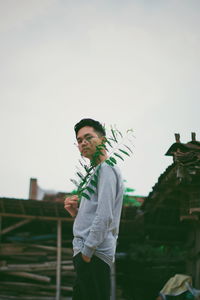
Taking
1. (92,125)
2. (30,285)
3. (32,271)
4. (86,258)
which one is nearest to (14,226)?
(32,271)

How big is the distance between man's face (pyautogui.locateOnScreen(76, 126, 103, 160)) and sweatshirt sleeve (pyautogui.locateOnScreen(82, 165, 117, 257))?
0.24 meters

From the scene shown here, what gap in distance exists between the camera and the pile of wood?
1091 cm

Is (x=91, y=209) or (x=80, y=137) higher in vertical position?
(x=80, y=137)

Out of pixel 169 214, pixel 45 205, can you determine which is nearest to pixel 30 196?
pixel 45 205

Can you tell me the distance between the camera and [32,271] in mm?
11172

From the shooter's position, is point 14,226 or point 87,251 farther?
point 14,226

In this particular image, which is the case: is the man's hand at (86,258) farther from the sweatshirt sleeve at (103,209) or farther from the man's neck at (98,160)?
the man's neck at (98,160)

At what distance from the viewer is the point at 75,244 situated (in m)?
2.54

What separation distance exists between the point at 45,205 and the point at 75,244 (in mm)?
7972

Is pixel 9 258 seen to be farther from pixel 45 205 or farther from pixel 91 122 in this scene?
pixel 91 122

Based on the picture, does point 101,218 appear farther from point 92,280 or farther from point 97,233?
point 92,280

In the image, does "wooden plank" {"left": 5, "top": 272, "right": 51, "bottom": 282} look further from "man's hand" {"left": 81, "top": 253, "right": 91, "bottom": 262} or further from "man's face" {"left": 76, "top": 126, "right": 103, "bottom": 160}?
"man's hand" {"left": 81, "top": 253, "right": 91, "bottom": 262}

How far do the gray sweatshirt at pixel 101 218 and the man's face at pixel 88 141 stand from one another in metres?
0.21

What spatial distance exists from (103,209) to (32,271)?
965 cm
